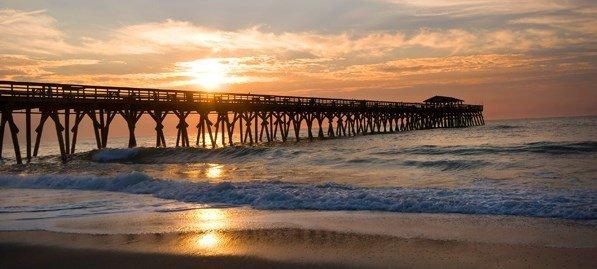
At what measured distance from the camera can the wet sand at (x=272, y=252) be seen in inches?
223

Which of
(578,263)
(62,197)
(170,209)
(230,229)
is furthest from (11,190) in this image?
(578,263)

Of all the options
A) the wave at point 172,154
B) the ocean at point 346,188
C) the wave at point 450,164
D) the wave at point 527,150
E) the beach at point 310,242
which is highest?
the beach at point 310,242

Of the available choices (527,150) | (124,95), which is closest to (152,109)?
(124,95)

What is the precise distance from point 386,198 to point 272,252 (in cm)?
403

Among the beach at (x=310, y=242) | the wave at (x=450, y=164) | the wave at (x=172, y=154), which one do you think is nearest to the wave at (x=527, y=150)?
the wave at (x=450, y=164)

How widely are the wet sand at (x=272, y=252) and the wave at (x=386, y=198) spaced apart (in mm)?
2272

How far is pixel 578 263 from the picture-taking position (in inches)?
212

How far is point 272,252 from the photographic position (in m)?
6.30

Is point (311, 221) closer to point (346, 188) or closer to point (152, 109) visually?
point (346, 188)

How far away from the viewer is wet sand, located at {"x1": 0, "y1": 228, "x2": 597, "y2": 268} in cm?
567

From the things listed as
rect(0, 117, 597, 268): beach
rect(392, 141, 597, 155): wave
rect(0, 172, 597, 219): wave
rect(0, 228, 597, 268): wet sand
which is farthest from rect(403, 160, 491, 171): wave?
rect(0, 228, 597, 268): wet sand

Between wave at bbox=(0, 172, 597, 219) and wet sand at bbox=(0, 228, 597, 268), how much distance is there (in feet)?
7.45

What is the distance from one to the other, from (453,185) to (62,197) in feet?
30.6

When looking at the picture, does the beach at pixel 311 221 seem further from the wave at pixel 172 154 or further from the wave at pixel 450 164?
the wave at pixel 172 154
